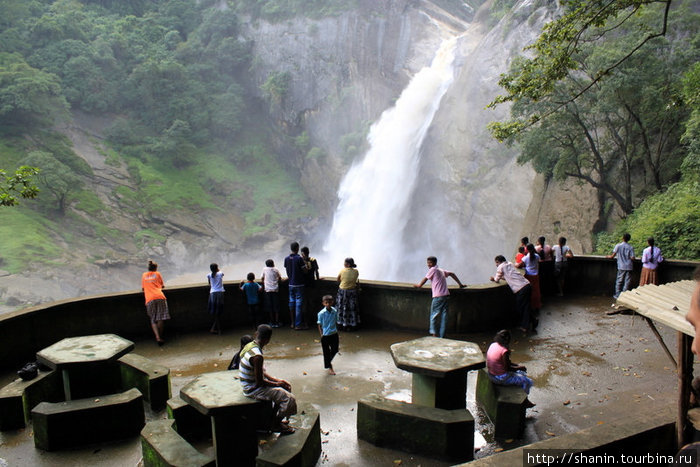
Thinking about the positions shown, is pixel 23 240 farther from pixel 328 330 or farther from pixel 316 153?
pixel 328 330

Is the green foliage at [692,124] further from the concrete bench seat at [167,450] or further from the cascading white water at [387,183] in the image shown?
the cascading white water at [387,183]

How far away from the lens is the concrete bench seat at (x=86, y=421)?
15.7 ft

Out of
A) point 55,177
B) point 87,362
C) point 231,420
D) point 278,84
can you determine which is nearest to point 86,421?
point 87,362

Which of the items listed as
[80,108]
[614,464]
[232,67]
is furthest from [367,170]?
[614,464]

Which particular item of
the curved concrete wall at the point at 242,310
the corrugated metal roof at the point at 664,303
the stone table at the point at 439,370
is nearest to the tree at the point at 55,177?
the curved concrete wall at the point at 242,310

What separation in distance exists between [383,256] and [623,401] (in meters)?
27.3

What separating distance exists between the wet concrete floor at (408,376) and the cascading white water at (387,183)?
23.0 metres

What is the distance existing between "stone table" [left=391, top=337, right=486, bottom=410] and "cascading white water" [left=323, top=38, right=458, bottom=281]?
2600 cm

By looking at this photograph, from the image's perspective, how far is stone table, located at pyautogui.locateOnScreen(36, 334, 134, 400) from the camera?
5066 mm

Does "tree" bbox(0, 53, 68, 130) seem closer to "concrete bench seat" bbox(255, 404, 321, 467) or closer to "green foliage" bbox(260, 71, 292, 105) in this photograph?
"green foliage" bbox(260, 71, 292, 105)

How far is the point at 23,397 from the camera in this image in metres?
5.23

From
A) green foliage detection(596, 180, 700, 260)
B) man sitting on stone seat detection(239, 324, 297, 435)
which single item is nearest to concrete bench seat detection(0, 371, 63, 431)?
man sitting on stone seat detection(239, 324, 297, 435)

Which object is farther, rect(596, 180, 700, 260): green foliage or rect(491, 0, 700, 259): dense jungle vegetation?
rect(491, 0, 700, 259): dense jungle vegetation

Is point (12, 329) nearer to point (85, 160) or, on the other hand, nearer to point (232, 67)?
point (85, 160)
